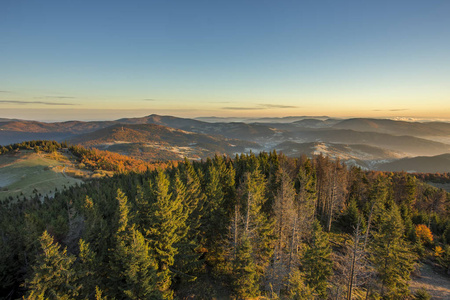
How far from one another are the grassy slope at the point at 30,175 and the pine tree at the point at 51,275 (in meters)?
88.3

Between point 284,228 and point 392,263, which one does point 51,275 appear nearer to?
point 284,228

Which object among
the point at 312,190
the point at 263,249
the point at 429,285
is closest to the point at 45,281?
the point at 263,249

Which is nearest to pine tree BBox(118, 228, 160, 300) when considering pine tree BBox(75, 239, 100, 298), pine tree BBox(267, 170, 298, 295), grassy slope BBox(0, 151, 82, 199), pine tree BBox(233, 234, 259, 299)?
pine tree BBox(75, 239, 100, 298)

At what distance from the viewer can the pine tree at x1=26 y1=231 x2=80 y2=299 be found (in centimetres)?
1377

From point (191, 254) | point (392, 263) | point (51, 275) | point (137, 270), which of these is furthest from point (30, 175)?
point (392, 263)

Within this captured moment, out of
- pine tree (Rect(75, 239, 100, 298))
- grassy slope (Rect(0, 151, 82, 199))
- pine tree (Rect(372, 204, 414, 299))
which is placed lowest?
grassy slope (Rect(0, 151, 82, 199))

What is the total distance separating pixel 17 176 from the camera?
298 feet

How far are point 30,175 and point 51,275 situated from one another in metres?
114

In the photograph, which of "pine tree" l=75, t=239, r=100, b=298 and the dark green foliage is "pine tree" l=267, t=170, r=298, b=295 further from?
"pine tree" l=75, t=239, r=100, b=298

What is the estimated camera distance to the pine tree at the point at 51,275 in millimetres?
13773

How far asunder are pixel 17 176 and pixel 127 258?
116m

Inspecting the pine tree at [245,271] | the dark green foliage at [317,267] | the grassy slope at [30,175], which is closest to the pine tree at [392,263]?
the dark green foliage at [317,267]

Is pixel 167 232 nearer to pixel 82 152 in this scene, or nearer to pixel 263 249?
pixel 263 249

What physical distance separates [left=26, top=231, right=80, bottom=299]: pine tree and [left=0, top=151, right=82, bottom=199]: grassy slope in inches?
3477
